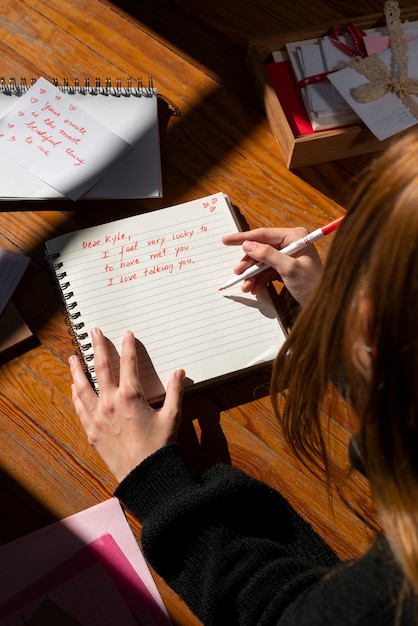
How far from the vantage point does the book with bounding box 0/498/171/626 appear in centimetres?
69

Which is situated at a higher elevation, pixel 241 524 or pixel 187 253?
pixel 187 253

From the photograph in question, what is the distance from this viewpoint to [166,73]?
956 millimetres

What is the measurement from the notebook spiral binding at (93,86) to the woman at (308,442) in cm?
32

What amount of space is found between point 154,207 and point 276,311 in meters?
0.25

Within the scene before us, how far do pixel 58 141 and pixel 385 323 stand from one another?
61 cm

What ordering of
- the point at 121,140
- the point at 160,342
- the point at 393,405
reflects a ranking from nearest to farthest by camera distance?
1. the point at 393,405
2. the point at 160,342
3. the point at 121,140

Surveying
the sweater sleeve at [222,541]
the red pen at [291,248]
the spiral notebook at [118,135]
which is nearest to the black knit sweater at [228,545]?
the sweater sleeve at [222,541]

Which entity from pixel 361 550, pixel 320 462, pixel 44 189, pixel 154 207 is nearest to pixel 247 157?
pixel 154 207

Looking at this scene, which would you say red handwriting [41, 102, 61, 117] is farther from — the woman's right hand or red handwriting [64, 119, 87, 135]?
the woman's right hand

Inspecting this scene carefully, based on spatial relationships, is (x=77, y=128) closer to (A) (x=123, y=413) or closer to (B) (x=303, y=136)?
(B) (x=303, y=136)

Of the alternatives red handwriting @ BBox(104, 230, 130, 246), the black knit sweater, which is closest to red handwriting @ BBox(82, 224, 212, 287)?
red handwriting @ BBox(104, 230, 130, 246)

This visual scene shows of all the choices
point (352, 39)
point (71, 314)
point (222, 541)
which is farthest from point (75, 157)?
point (222, 541)

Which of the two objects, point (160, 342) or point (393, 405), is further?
point (160, 342)

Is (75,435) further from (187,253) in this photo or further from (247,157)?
(247,157)
